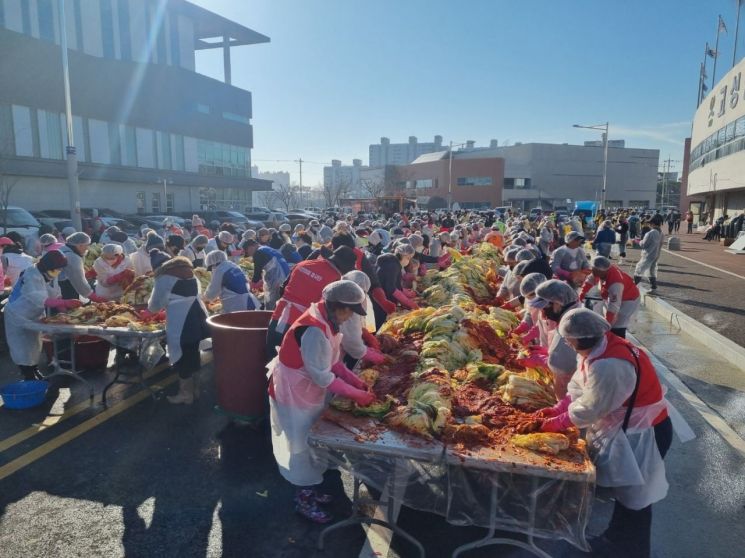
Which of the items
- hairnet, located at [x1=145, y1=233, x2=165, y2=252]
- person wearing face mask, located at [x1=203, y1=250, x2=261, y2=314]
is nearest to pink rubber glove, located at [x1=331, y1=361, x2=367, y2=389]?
person wearing face mask, located at [x1=203, y1=250, x2=261, y2=314]

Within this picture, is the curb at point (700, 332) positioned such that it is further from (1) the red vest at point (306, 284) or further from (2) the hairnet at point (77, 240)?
(2) the hairnet at point (77, 240)

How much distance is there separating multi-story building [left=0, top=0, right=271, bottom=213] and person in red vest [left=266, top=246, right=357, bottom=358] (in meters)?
29.0

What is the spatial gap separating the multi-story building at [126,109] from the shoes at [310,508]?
1189 inches

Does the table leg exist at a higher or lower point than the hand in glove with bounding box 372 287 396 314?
lower

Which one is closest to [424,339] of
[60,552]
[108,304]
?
[60,552]

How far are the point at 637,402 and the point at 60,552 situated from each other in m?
4.18

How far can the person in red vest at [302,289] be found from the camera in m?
4.82

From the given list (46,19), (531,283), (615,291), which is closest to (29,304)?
(531,283)

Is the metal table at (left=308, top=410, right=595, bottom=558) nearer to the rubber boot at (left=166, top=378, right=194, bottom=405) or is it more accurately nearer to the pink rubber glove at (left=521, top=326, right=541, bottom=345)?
the pink rubber glove at (left=521, top=326, right=541, bottom=345)

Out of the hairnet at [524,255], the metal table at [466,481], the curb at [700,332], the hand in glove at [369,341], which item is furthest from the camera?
the hairnet at [524,255]

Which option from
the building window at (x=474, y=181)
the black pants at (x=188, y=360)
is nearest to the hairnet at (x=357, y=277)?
the black pants at (x=188, y=360)

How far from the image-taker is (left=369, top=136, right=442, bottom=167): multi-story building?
18688 centimetres

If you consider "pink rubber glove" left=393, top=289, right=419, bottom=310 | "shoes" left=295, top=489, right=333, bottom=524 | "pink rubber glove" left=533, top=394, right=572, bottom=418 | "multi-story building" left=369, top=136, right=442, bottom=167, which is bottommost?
"shoes" left=295, top=489, right=333, bottom=524

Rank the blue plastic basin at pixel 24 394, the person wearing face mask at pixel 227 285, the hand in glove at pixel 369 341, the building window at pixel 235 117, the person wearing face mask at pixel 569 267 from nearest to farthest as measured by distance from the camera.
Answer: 1. the hand in glove at pixel 369 341
2. the blue plastic basin at pixel 24 394
3. the person wearing face mask at pixel 227 285
4. the person wearing face mask at pixel 569 267
5. the building window at pixel 235 117
